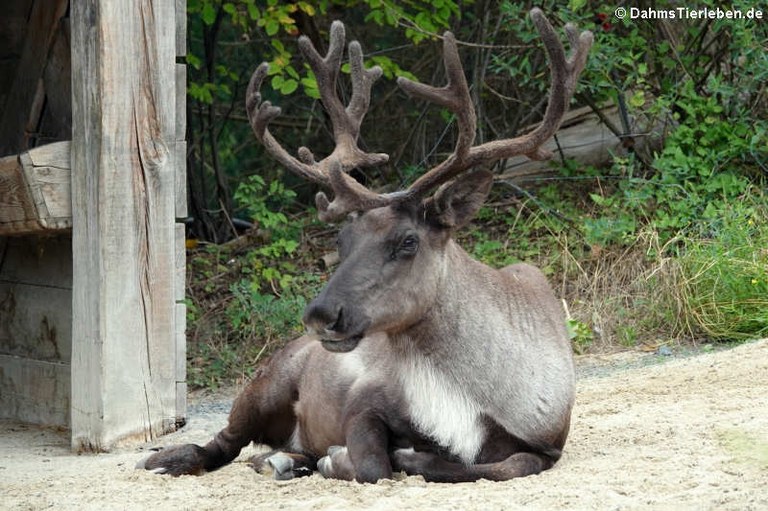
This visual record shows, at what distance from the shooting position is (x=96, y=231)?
6559mm

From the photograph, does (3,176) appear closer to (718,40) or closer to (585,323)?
(585,323)

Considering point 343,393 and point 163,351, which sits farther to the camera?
point 163,351

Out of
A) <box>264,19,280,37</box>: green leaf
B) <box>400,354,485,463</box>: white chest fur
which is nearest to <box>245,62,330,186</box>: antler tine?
<box>400,354,485,463</box>: white chest fur

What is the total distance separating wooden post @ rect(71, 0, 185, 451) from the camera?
257 inches

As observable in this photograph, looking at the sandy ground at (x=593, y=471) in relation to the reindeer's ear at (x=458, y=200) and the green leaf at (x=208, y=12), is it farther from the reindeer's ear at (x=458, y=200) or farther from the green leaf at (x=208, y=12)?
the green leaf at (x=208, y=12)

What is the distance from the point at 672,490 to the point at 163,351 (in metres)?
3.36

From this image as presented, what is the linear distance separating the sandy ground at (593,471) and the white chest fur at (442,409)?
27cm

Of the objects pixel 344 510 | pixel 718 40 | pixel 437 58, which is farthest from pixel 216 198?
pixel 344 510

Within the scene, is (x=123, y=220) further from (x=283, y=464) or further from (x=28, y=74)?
(x=28, y=74)

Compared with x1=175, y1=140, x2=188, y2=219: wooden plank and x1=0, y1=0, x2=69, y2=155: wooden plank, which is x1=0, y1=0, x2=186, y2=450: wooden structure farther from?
x1=0, y1=0, x2=69, y2=155: wooden plank

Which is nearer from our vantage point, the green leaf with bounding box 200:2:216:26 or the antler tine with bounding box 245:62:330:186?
the antler tine with bounding box 245:62:330:186

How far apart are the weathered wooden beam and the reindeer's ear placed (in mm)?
2345

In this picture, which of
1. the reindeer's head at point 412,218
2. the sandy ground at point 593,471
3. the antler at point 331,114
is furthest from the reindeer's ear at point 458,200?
the sandy ground at point 593,471

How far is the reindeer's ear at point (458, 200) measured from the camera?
529 cm
